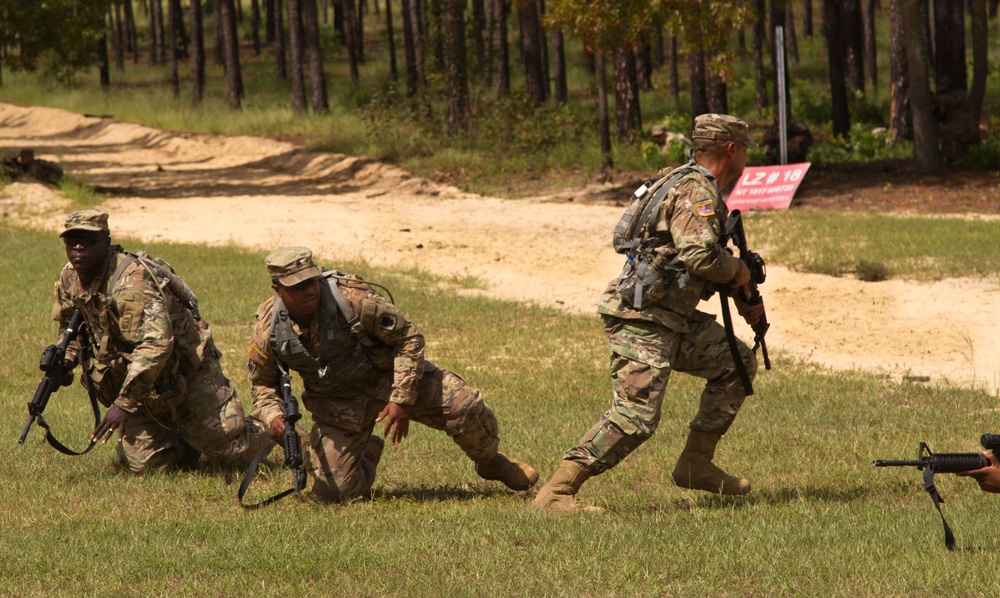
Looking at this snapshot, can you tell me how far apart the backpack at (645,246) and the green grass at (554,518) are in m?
1.07

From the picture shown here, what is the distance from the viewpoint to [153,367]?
6305 millimetres

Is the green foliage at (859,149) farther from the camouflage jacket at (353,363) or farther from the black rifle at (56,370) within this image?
the black rifle at (56,370)

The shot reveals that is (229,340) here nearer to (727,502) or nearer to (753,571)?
(727,502)

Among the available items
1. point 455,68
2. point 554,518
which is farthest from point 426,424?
point 455,68

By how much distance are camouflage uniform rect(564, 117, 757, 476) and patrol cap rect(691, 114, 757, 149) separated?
0.06 m

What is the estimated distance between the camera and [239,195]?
76.6 ft

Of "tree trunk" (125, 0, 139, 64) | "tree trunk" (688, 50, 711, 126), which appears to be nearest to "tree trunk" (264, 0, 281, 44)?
"tree trunk" (125, 0, 139, 64)

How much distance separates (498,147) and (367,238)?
23.5 feet

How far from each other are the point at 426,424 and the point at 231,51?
3225 centimetres

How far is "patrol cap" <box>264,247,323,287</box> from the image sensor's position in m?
5.51

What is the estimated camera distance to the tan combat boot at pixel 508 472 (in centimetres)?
626

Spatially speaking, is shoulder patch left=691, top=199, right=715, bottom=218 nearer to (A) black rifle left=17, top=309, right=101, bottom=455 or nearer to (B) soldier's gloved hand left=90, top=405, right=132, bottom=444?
(B) soldier's gloved hand left=90, top=405, right=132, bottom=444

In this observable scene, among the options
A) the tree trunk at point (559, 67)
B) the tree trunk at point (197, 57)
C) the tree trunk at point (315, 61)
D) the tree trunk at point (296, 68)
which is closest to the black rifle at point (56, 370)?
the tree trunk at point (315, 61)

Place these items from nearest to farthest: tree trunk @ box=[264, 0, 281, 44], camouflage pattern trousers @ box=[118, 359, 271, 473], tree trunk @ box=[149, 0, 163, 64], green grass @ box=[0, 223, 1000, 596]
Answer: green grass @ box=[0, 223, 1000, 596] < camouflage pattern trousers @ box=[118, 359, 271, 473] < tree trunk @ box=[149, 0, 163, 64] < tree trunk @ box=[264, 0, 281, 44]
